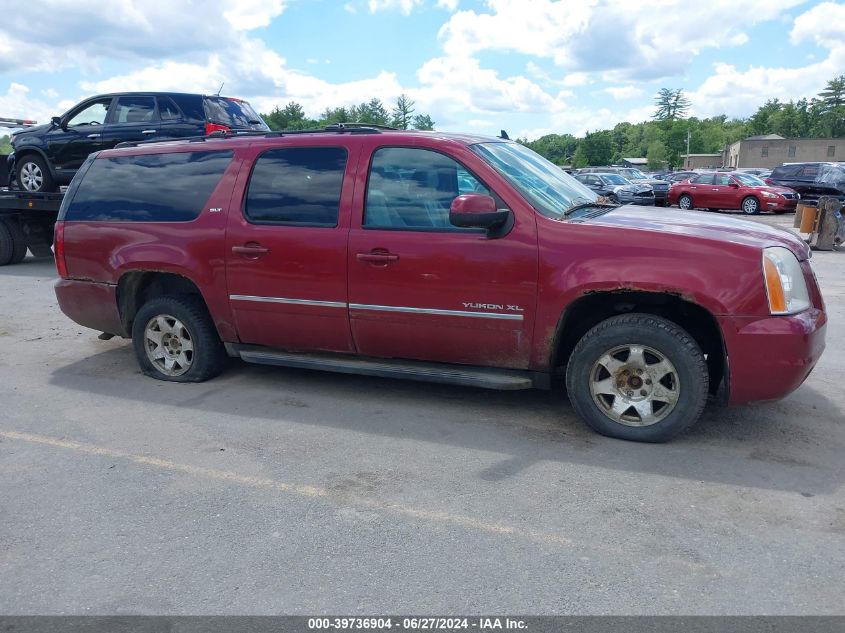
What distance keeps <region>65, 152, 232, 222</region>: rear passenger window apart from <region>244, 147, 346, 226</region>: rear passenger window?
368mm

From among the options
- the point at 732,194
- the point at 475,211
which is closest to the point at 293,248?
the point at 475,211

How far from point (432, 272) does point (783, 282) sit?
6.62 ft

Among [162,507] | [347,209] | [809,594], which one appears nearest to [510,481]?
[809,594]

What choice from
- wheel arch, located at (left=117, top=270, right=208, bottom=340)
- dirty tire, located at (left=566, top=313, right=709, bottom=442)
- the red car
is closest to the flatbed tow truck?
wheel arch, located at (left=117, top=270, right=208, bottom=340)

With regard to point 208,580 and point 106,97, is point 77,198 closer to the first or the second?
point 208,580

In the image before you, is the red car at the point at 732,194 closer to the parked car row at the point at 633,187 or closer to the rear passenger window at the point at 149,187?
the parked car row at the point at 633,187

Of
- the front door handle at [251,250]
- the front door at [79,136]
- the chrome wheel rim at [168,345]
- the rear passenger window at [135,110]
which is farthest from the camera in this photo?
the front door at [79,136]

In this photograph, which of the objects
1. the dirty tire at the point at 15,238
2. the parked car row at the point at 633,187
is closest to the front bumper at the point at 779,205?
the parked car row at the point at 633,187

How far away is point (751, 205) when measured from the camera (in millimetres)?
24891

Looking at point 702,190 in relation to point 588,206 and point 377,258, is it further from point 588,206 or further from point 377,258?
point 377,258

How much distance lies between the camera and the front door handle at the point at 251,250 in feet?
16.8

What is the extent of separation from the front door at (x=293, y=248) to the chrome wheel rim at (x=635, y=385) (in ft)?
5.67

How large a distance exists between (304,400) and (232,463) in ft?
3.80

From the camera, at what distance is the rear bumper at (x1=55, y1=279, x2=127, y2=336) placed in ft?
19.2
